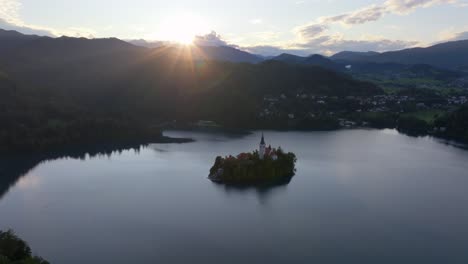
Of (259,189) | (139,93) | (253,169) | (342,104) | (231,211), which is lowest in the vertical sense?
(231,211)

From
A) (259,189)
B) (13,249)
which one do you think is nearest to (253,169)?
(259,189)

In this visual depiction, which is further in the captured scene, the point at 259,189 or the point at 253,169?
the point at 253,169

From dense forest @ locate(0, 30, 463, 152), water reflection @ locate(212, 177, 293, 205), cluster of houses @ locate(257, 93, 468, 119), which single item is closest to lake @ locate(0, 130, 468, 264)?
water reflection @ locate(212, 177, 293, 205)

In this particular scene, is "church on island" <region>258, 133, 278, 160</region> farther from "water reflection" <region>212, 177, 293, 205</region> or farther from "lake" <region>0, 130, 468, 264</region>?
"water reflection" <region>212, 177, 293, 205</region>

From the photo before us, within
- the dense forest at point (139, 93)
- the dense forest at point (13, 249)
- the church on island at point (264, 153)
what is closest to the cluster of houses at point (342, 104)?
the dense forest at point (139, 93)

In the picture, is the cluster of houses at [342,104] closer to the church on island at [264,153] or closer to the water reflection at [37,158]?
the water reflection at [37,158]

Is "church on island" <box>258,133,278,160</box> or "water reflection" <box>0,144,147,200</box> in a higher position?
"church on island" <box>258,133,278,160</box>

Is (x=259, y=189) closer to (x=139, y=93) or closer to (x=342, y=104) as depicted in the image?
(x=342, y=104)
